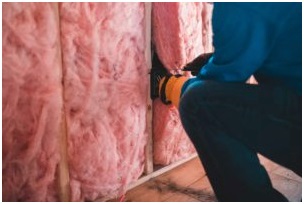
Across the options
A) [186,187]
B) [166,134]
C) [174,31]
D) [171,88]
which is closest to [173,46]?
[174,31]

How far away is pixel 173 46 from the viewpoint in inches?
69.8

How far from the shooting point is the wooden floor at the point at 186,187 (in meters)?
1.55

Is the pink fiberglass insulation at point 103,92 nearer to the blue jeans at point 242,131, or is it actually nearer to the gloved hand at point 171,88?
the gloved hand at point 171,88

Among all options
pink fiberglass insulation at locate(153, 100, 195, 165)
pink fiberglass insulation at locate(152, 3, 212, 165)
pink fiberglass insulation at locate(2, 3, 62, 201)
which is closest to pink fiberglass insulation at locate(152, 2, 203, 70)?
pink fiberglass insulation at locate(152, 3, 212, 165)

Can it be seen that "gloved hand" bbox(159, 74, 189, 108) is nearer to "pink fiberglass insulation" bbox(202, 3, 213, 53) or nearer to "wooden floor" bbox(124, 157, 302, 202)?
"wooden floor" bbox(124, 157, 302, 202)

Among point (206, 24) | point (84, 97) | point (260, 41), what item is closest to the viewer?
point (260, 41)

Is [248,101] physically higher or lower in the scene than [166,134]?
higher

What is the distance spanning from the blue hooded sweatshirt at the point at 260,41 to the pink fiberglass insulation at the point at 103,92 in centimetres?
56

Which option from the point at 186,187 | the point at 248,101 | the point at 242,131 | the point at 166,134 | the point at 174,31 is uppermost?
the point at 174,31

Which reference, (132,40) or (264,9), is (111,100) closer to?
(132,40)

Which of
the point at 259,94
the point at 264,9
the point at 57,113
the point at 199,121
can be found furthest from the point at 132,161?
the point at 264,9

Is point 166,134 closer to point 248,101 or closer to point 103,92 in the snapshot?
point 103,92

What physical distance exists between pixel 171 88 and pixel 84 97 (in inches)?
16.9

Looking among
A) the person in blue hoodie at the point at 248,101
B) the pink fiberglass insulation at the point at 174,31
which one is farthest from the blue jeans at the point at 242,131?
the pink fiberglass insulation at the point at 174,31
